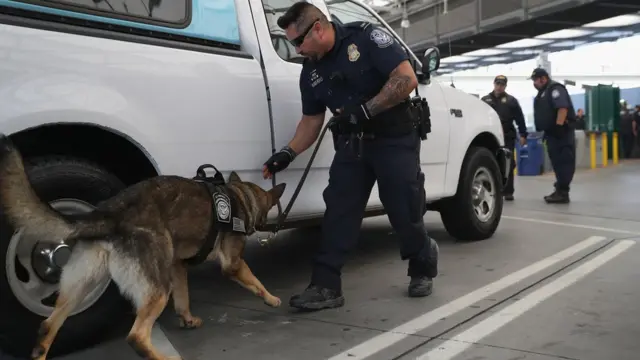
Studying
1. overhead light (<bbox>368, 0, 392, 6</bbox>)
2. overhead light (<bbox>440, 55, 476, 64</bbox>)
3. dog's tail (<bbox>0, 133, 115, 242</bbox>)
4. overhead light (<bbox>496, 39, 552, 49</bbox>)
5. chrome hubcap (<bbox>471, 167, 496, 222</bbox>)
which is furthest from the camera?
overhead light (<bbox>440, 55, 476, 64</bbox>)

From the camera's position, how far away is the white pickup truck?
7.83ft

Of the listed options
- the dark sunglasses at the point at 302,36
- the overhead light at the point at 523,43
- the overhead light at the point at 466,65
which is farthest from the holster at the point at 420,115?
the overhead light at the point at 466,65

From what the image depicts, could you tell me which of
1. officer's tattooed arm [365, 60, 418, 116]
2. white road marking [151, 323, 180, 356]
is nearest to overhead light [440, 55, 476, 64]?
officer's tattooed arm [365, 60, 418, 116]

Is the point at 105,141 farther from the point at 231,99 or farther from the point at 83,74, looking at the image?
the point at 231,99

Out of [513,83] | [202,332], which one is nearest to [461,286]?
[202,332]

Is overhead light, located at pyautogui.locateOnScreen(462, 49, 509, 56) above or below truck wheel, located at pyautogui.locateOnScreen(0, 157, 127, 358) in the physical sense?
above

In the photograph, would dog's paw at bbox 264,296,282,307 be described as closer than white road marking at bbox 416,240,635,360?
No

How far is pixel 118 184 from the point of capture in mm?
2729

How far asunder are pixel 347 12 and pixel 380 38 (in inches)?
48.9

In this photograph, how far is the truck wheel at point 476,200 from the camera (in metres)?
5.01

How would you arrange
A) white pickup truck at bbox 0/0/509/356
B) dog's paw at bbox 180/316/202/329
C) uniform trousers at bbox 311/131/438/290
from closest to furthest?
white pickup truck at bbox 0/0/509/356 < dog's paw at bbox 180/316/202/329 < uniform trousers at bbox 311/131/438/290

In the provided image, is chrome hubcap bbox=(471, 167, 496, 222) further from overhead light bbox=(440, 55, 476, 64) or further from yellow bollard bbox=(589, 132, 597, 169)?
overhead light bbox=(440, 55, 476, 64)

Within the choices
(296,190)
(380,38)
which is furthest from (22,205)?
(380,38)

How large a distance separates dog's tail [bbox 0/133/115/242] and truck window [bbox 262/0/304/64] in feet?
5.80
